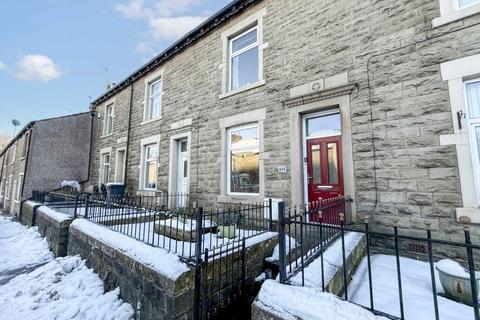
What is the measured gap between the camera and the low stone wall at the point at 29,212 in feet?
27.4

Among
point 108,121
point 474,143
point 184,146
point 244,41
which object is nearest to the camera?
point 474,143

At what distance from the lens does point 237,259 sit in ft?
10.8

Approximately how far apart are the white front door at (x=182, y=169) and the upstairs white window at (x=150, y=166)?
1.48 metres

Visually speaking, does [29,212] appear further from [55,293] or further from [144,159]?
[55,293]

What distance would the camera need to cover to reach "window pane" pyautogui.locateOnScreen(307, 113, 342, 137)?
5.38 metres

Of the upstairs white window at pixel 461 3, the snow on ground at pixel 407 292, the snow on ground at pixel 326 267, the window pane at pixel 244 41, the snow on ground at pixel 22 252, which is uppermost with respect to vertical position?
the window pane at pixel 244 41

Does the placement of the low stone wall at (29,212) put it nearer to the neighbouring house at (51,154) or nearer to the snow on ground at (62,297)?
the neighbouring house at (51,154)

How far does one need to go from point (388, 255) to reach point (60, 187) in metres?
15.7

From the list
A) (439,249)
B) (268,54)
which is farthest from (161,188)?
(439,249)

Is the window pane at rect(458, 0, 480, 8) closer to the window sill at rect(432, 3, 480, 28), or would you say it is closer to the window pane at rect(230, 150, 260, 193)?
the window sill at rect(432, 3, 480, 28)

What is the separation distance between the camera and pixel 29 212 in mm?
9117

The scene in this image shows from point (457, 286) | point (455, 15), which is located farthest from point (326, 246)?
point (455, 15)

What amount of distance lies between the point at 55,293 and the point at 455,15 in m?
8.13

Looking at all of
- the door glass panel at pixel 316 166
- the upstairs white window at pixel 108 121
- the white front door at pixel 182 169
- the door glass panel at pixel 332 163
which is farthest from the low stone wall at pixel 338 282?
the upstairs white window at pixel 108 121
